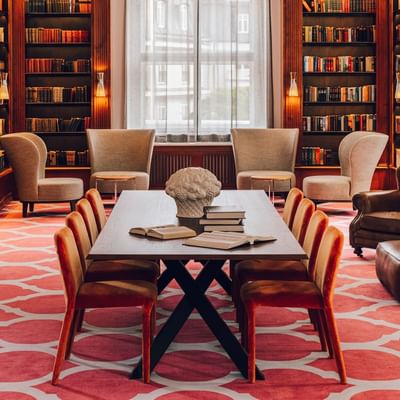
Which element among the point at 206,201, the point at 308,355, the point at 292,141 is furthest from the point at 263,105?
the point at 308,355

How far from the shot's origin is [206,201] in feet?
16.7

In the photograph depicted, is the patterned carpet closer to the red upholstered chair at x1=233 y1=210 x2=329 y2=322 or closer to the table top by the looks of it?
the red upholstered chair at x1=233 y1=210 x2=329 y2=322

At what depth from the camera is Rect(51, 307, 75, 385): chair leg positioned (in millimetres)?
4000

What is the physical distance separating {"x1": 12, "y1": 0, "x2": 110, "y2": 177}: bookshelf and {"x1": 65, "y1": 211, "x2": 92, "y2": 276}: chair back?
22.6 ft

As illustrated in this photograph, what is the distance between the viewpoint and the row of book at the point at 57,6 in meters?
11.5

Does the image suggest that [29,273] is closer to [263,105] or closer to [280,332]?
[280,332]

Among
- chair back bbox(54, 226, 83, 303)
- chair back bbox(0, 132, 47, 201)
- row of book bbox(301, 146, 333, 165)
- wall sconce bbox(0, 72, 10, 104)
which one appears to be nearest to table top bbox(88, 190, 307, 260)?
chair back bbox(54, 226, 83, 303)

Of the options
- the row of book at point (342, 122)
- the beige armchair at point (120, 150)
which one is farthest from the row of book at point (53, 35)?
the row of book at point (342, 122)

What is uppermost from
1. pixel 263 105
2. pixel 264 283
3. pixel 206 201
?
pixel 263 105

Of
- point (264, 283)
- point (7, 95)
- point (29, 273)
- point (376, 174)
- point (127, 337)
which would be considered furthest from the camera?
point (376, 174)

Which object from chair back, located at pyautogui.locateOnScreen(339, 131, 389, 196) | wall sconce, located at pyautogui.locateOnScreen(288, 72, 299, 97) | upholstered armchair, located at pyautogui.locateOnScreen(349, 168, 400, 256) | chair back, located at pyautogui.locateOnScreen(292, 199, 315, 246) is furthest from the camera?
wall sconce, located at pyautogui.locateOnScreen(288, 72, 299, 97)

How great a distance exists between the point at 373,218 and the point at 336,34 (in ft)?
17.2

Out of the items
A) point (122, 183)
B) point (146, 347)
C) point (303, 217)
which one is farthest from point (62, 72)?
point (146, 347)

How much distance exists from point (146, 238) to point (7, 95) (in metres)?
6.80
